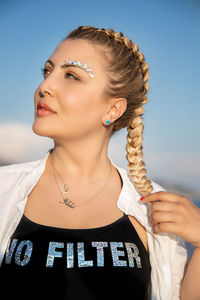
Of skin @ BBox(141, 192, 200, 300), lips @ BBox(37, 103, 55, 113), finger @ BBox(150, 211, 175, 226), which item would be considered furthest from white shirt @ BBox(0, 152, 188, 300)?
lips @ BBox(37, 103, 55, 113)

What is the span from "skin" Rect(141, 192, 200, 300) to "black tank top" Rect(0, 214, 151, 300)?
0.86ft

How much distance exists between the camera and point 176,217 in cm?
187

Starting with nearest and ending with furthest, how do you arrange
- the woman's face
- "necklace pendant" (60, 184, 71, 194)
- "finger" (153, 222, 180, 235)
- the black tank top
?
the black tank top < "finger" (153, 222, 180, 235) < the woman's face < "necklace pendant" (60, 184, 71, 194)

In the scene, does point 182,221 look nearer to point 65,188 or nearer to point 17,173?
point 65,188

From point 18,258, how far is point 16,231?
19 centimetres

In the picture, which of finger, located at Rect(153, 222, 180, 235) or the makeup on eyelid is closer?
finger, located at Rect(153, 222, 180, 235)

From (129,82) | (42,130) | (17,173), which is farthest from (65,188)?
(129,82)

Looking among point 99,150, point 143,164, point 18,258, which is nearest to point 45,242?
point 18,258

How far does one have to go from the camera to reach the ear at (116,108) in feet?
7.42

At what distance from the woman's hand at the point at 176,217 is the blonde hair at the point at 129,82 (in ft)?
1.33

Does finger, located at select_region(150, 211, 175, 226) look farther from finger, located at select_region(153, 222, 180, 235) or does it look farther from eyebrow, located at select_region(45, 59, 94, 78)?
eyebrow, located at select_region(45, 59, 94, 78)

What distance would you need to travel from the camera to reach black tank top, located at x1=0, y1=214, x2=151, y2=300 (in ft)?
5.50

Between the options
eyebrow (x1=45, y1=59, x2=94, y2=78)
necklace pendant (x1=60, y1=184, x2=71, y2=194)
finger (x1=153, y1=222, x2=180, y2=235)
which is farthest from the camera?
necklace pendant (x1=60, y1=184, x2=71, y2=194)

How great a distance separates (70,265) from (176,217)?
70cm
